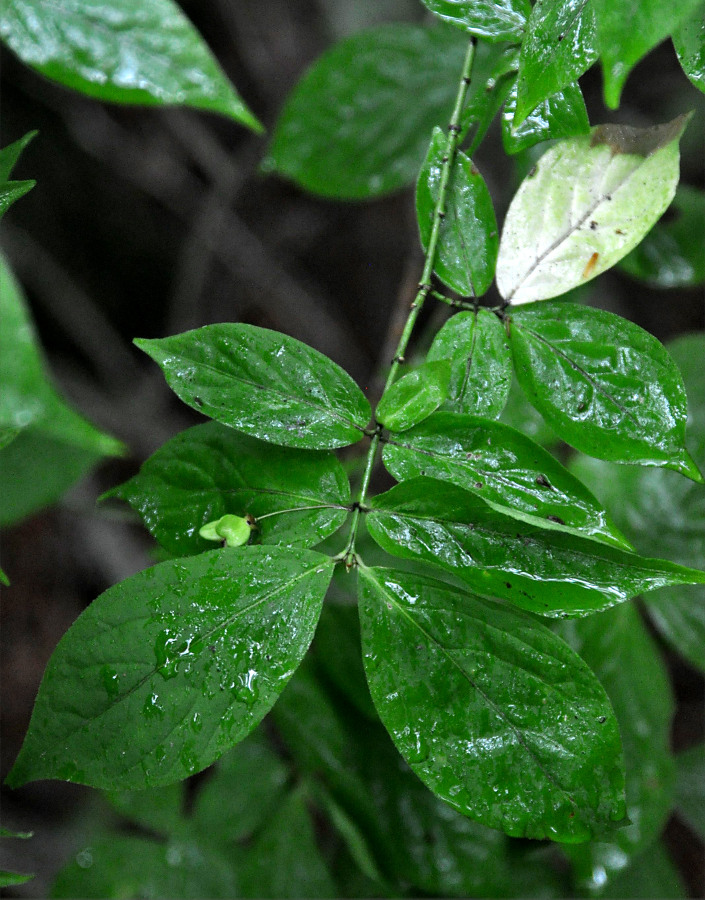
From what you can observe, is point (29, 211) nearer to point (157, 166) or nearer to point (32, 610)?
point (157, 166)

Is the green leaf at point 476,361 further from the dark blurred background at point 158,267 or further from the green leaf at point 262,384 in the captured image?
the dark blurred background at point 158,267

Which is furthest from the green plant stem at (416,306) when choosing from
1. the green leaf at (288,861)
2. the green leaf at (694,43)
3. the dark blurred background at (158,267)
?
the dark blurred background at (158,267)

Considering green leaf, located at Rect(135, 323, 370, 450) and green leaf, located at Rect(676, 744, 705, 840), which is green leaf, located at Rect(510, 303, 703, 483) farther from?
green leaf, located at Rect(676, 744, 705, 840)

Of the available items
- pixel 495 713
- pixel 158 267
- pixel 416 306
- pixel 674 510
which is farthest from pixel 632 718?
pixel 158 267

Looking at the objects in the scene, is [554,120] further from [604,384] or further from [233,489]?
[233,489]

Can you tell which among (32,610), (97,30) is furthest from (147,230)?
(97,30)
